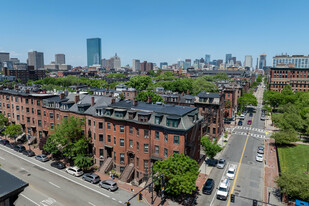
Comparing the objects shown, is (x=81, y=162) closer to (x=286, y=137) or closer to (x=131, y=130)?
(x=131, y=130)

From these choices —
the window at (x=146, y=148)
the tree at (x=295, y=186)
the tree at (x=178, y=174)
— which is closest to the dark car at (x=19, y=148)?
the window at (x=146, y=148)

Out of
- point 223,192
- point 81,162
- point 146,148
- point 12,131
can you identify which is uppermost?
point 146,148

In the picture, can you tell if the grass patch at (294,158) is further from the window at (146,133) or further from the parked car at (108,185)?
the parked car at (108,185)

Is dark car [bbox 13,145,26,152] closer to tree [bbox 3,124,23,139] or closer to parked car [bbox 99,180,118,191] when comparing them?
tree [bbox 3,124,23,139]

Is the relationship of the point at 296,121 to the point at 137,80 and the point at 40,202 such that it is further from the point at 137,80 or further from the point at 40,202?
the point at 137,80

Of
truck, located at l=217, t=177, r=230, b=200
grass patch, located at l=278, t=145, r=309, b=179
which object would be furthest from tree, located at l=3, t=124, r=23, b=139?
grass patch, located at l=278, t=145, r=309, b=179

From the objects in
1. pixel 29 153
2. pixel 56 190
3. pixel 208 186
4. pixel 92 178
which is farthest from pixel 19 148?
pixel 208 186

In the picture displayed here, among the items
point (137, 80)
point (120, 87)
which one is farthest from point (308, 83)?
point (120, 87)
